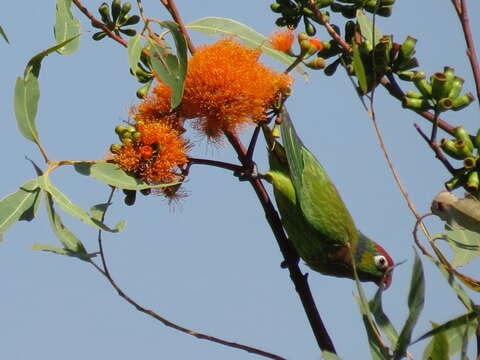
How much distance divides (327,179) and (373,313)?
5.06ft

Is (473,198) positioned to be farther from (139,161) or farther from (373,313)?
(139,161)

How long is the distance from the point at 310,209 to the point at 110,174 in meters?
1.27

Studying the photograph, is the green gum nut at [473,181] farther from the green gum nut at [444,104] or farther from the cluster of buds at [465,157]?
the green gum nut at [444,104]

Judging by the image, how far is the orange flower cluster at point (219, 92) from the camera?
→ 7.29 ft

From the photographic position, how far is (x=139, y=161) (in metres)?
2.14

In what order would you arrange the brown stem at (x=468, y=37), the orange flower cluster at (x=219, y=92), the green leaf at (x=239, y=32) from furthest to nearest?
the green leaf at (x=239, y=32)
the orange flower cluster at (x=219, y=92)
the brown stem at (x=468, y=37)

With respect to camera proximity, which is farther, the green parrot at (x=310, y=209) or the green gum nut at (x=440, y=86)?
the green parrot at (x=310, y=209)

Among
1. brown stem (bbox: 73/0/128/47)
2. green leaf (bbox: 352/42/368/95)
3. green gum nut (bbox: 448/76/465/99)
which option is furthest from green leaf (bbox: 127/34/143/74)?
green gum nut (bbox: 448/76/465/99)

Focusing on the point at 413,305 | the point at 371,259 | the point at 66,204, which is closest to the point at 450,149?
the point at 413,305

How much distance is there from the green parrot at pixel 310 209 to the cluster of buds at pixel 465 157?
129 cm

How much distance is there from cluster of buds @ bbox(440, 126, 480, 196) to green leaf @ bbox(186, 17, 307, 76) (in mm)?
760

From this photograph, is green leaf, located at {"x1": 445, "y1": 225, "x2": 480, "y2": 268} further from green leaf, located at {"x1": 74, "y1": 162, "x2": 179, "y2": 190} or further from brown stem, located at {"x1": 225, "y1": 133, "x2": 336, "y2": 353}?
green leaf, located at {"x1": 74, "y1": 162, "x2": 179, "y2": 190}

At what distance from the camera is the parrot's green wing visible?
123 inches

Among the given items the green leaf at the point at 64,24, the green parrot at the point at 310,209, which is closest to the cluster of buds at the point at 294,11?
the green leaf at the point at 64,24
